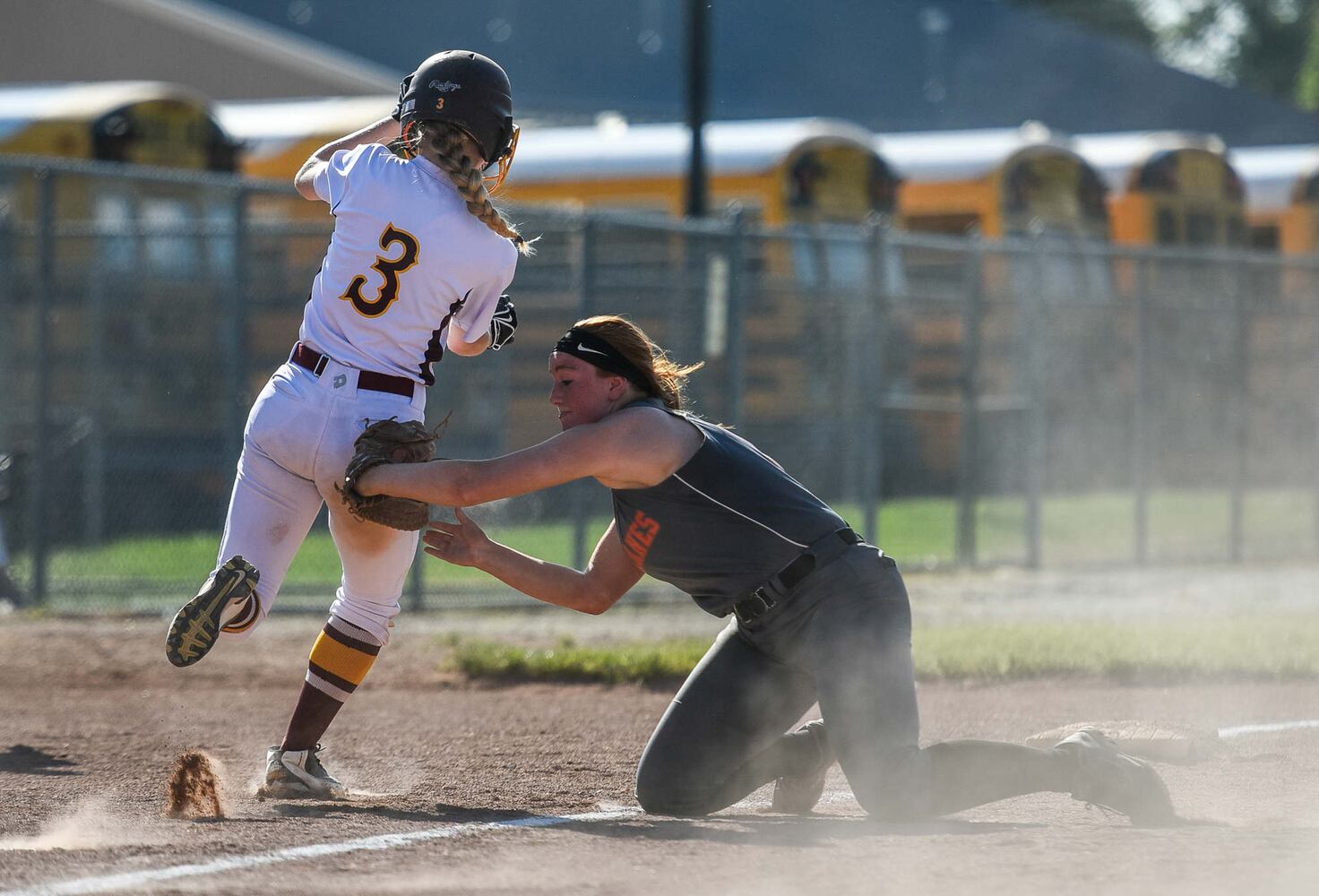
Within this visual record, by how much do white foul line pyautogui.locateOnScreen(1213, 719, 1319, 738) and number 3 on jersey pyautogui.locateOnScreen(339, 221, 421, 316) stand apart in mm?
3406

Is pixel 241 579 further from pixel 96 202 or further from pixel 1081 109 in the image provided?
pixel 1081 109

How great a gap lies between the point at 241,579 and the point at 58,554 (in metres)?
7.46

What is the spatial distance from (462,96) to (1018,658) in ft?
15.3

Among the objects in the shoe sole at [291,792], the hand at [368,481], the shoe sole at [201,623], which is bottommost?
the shoe sole at [291,792]

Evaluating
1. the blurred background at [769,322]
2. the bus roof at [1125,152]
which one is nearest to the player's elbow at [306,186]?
the blurred background at [769,322]

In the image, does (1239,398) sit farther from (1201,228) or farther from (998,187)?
(1201,228)

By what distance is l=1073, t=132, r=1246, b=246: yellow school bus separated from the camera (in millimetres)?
17547

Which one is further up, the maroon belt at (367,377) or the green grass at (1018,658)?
the maroon belt at (367,377)

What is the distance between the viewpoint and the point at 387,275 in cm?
488

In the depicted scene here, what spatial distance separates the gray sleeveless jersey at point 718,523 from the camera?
4.80m

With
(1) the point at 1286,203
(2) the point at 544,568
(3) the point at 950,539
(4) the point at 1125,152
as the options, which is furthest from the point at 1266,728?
(1) the point at 1286,203

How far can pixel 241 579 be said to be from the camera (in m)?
4.78

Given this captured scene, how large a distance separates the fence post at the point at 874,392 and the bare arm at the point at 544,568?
24.4 ft

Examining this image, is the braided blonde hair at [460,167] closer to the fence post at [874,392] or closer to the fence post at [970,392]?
the fence post at [874,392]
